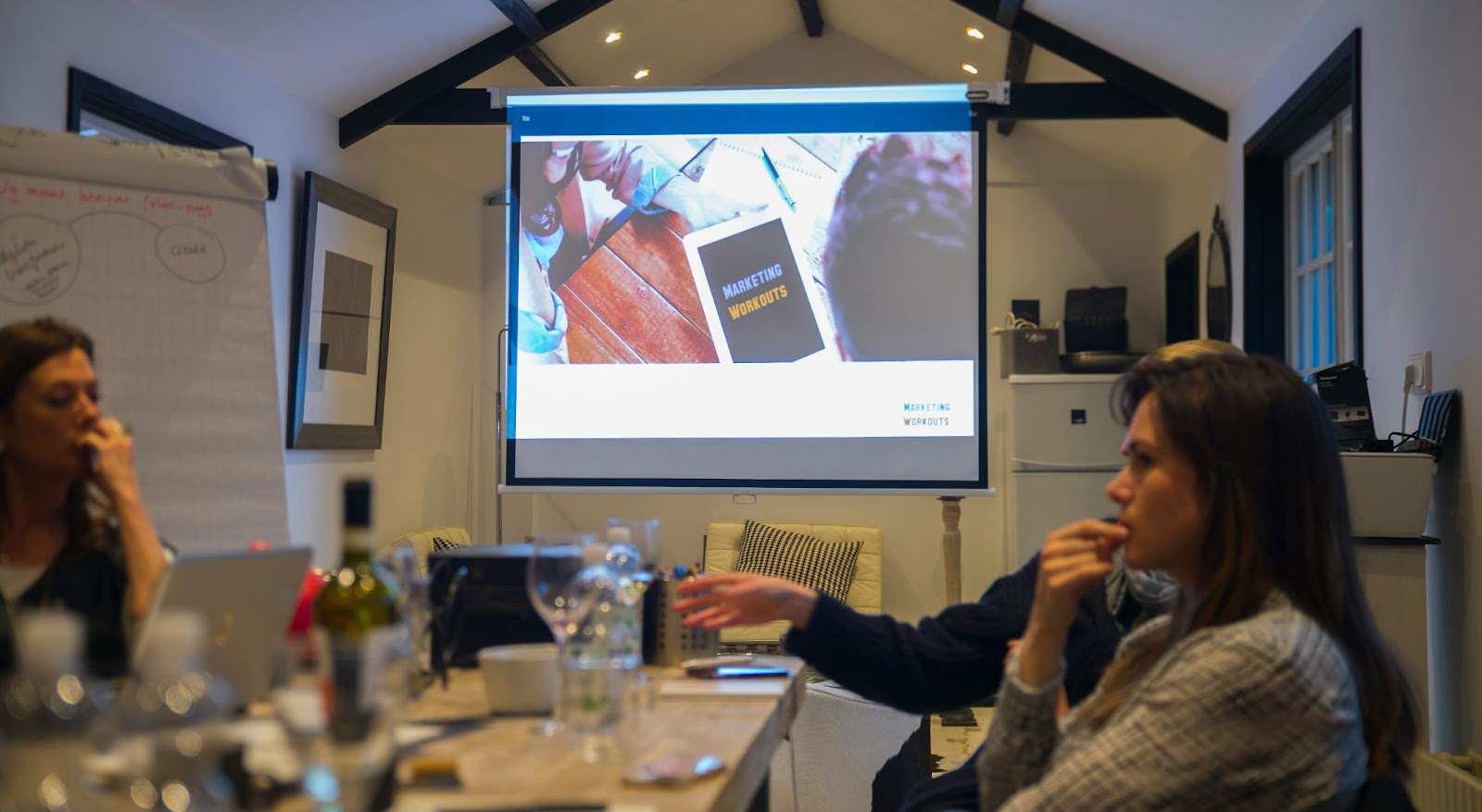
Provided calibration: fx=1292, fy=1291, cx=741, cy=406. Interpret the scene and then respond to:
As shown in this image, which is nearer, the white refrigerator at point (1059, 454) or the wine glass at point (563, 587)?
the wine glass at point (563, 587)

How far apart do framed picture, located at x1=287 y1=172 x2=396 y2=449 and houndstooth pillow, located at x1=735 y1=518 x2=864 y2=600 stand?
6.39ft

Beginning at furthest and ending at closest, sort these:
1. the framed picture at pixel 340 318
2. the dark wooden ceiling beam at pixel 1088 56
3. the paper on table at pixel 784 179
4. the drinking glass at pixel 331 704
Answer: the dark wooden ceiling beam at pixel 1088 56, the framed picture at pixel 340 318, the paper on table at pixel 784 179, the drinking glass at pixel 331 704

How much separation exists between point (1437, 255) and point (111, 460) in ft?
9.83

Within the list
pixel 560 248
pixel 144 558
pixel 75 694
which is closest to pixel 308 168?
pixel 560 248

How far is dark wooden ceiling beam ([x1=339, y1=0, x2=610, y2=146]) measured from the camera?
530cm

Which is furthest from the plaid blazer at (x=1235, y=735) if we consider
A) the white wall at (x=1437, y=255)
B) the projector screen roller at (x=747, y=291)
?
the projector screen roller at (x=747, y=291)

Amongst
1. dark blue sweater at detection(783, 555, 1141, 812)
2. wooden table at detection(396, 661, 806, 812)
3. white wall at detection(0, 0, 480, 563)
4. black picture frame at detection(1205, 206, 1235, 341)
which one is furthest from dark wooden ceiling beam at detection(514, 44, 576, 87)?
wooden table at detection(396, 661, 806, 812)

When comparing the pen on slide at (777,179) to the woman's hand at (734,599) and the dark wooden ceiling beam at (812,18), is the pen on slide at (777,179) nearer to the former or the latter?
the dark wooden ceiling beam at (812,18)

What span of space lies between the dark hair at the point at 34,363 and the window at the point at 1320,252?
343 centimetres

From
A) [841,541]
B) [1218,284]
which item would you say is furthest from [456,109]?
[1218,284]

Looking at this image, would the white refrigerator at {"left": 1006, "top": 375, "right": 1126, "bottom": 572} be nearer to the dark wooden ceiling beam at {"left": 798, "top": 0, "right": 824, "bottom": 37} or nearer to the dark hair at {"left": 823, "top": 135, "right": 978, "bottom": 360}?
the dark hair at {"left": 823, "top": 135, "right": 978, "bottom": 360}

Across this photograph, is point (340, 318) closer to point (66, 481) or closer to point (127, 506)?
point (66, 481)

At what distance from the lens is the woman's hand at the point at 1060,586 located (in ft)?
4.68

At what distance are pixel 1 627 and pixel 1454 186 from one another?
3.12m
